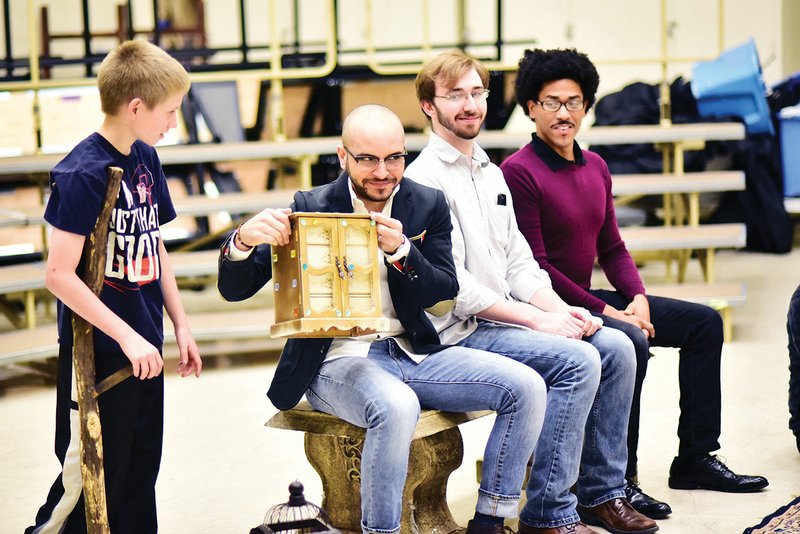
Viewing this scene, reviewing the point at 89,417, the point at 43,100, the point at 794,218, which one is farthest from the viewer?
the point at 794,218

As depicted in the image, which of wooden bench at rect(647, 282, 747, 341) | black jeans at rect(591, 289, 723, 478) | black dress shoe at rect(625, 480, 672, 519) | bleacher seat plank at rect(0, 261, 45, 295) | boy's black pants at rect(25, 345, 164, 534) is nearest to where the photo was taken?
boy's black pants at rect(25, 345, 164, 534)

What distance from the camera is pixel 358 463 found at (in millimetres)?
3018

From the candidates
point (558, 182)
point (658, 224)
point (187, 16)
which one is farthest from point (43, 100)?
point (558, 182)

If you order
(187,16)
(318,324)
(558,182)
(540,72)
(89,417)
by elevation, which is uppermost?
(187,16)

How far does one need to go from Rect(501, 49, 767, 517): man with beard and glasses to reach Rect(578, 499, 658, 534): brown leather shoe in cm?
19

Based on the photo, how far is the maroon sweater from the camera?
3.50 metres

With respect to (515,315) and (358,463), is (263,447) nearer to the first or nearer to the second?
(358,463)

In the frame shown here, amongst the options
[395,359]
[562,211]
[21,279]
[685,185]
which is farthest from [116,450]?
[685,185]

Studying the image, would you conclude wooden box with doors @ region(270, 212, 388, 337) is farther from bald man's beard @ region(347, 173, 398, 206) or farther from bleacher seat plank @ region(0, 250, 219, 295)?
bleacher seat plank @ region(0, 250, 219, 295)

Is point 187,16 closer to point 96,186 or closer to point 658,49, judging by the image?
point 658,49

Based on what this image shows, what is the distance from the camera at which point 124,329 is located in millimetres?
2463

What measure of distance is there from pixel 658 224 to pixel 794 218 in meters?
1.76

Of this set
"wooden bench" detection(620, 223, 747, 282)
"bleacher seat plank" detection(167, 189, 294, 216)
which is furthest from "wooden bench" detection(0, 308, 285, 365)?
"wooden bench" detection(620, 223, 747, 282)

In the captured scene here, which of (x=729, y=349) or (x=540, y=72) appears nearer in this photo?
(x=540, y=72)
